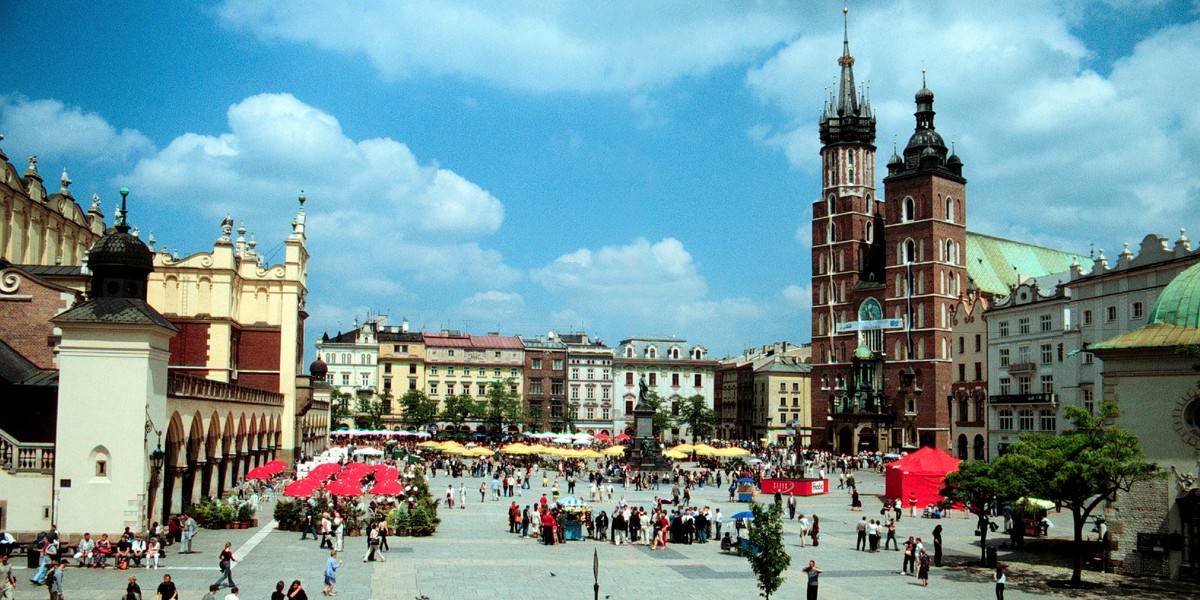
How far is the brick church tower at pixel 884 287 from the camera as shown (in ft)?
318

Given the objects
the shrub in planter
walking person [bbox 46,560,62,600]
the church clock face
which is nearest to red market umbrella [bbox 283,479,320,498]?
the shrub in planter

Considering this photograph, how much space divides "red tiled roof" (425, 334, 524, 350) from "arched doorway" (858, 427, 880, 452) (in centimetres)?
4433

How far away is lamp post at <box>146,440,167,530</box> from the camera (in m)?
28.0

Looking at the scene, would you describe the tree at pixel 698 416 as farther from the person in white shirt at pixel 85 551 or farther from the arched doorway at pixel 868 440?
the person in white shirt at pixel 85 551

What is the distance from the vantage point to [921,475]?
43.8 meters

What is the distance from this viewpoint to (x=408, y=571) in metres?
26.8

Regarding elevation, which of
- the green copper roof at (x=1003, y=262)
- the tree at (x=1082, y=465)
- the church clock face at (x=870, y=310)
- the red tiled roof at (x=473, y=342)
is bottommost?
the tree at (x=1082, y=465)

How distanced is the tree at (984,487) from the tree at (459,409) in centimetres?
8428

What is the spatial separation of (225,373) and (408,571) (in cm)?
2933

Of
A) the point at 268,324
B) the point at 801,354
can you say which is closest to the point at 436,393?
the point at 801,354

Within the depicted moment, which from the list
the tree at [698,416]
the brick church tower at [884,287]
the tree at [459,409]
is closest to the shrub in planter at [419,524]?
the brick church tower at [884,287]

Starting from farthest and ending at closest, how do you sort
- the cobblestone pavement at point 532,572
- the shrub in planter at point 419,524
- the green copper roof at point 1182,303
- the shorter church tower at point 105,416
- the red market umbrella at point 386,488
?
the red market umbrella at point 386,488, the shrub in planter at point 419,524, the green copper roof at point 1182,303, the shorter church tower at point 105,416, the cobblestone pavement at point 532,572

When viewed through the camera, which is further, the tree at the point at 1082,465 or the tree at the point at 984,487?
the tree at the point at 984,487

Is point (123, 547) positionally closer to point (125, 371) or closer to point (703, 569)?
point (125, 371)
